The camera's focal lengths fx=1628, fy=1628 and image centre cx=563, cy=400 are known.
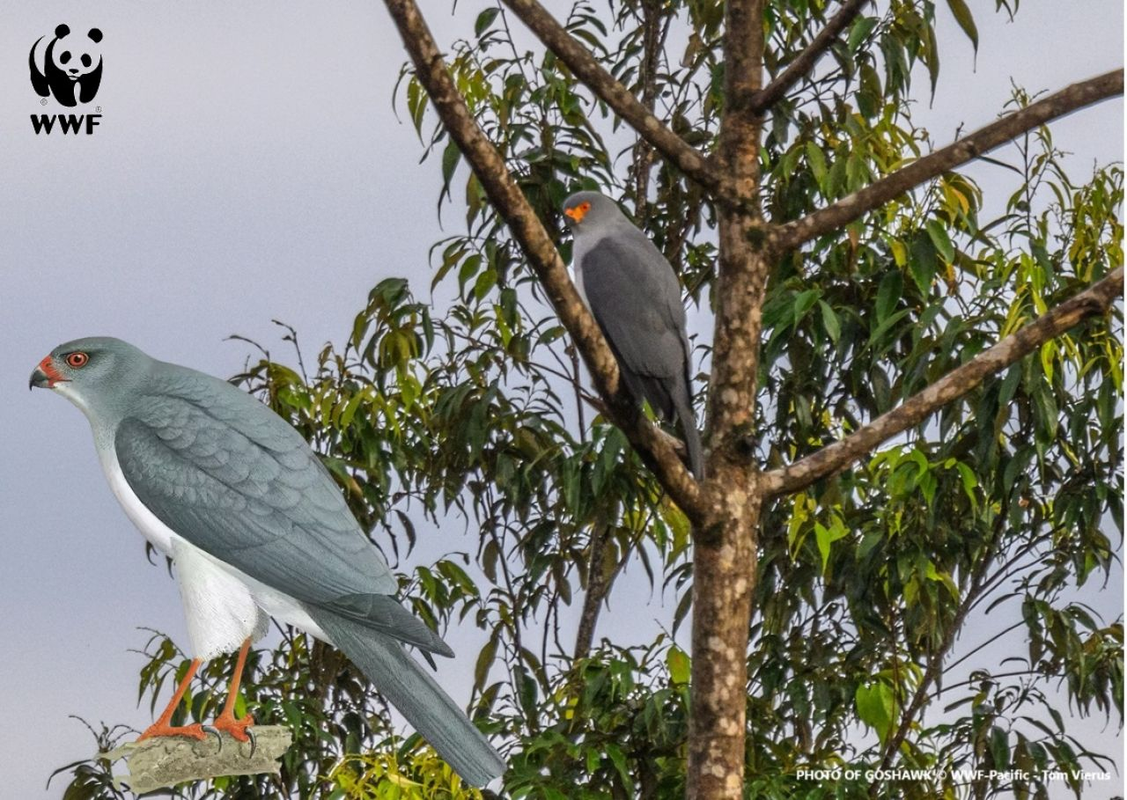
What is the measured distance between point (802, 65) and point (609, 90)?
1.29 ft

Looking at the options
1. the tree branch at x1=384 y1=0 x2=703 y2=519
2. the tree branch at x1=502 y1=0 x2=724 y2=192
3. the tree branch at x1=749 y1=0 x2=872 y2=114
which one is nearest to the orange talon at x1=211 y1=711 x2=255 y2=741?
the tree branch at x1=384 y1=0 x2=703 y2=519

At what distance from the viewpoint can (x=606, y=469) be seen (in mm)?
3623

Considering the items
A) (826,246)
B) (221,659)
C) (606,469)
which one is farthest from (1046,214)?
(221,659)

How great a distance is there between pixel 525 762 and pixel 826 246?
4.70 ft

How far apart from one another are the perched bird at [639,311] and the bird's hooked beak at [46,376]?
1.00m

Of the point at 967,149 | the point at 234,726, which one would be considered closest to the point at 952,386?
the point at 967,149

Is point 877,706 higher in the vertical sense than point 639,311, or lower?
lower

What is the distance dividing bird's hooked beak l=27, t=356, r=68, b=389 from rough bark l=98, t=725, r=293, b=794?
1.92 ft

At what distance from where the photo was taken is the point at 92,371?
2.59 meters

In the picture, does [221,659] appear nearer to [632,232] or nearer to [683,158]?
[632,232]

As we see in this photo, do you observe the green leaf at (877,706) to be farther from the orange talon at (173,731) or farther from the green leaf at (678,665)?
the orange talon at (173,731)

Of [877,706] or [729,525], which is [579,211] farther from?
[877,706]

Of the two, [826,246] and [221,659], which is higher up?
[826,246]

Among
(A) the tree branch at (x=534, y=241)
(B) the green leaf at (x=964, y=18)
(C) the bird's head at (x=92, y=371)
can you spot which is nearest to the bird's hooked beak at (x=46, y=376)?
(C) the bird's head at (x=92, y=371)
